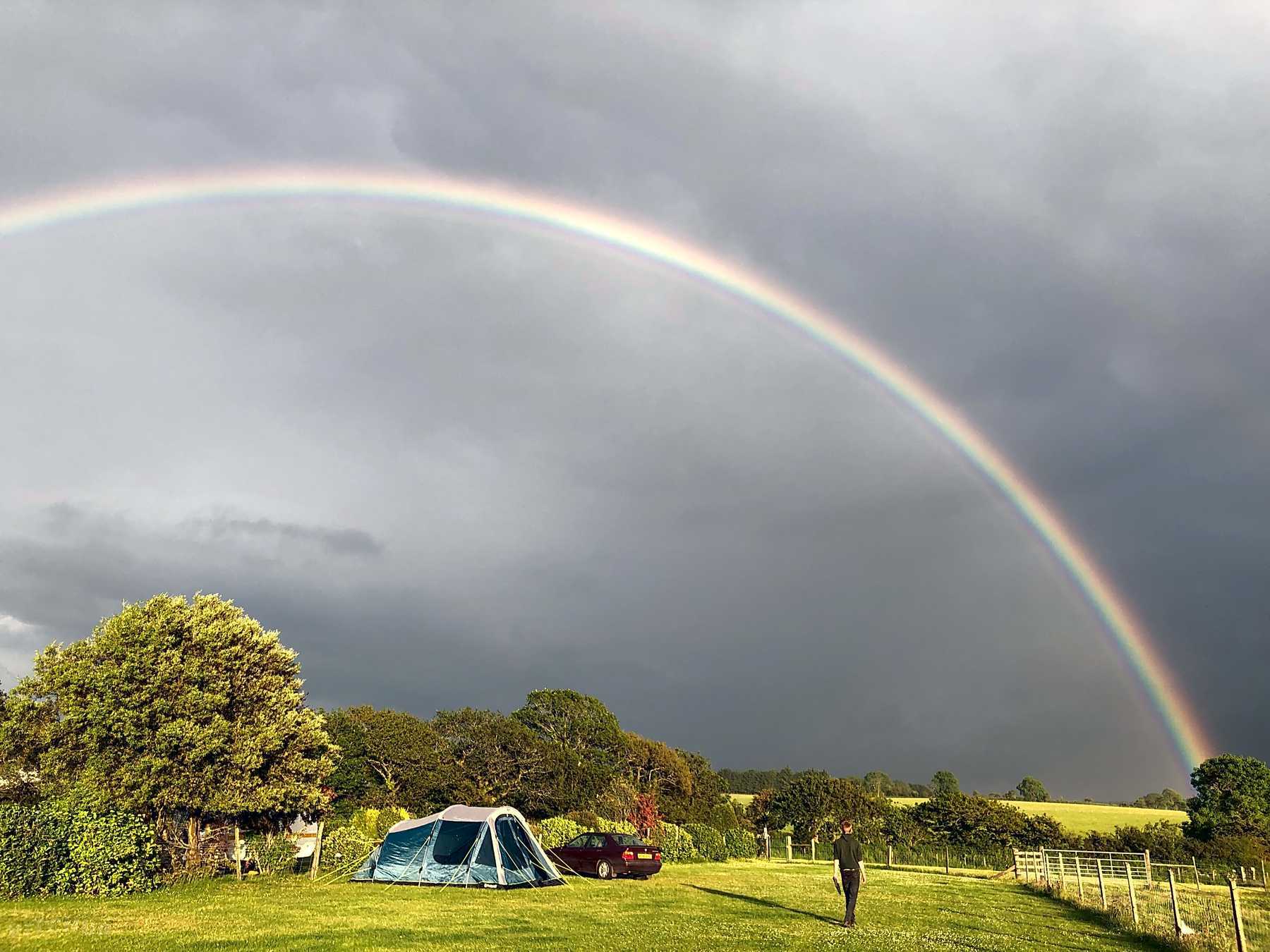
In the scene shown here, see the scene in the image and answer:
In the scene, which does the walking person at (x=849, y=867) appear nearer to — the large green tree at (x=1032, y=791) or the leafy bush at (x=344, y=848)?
the leafy bush at (x=344, y=848)

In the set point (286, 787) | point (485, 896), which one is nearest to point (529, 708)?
point (286, 787)

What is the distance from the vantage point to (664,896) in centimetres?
2423

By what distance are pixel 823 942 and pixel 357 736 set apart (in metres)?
46.7

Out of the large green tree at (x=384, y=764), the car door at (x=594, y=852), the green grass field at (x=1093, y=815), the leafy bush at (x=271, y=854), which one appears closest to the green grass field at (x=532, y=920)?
the leafy bush at (x=271, y=854)

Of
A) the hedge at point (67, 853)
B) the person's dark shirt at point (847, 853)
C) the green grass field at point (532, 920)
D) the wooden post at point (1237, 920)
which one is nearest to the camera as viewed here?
the wooden post at point (1237, 920)

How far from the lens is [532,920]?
17891 millimetres

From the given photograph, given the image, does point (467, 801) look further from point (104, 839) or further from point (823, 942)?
point (823, 942)

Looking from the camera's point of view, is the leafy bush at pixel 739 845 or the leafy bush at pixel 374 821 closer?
the leafy bush at pixel 374 821

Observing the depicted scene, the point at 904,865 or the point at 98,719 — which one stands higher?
the point at 98,719

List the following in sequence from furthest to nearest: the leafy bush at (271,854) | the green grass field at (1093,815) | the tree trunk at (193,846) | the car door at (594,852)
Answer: the green grass field at (1093,815) → the car door at (594,852) → the leafy bush at (271,854) → the tree trunk at (193,846)

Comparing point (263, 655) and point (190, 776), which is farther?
point (263, 655)

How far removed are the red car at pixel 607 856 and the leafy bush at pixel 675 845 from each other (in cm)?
1723

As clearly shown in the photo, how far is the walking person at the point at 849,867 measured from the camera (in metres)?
17.5

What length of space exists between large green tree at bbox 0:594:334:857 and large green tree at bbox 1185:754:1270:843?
88211mm
